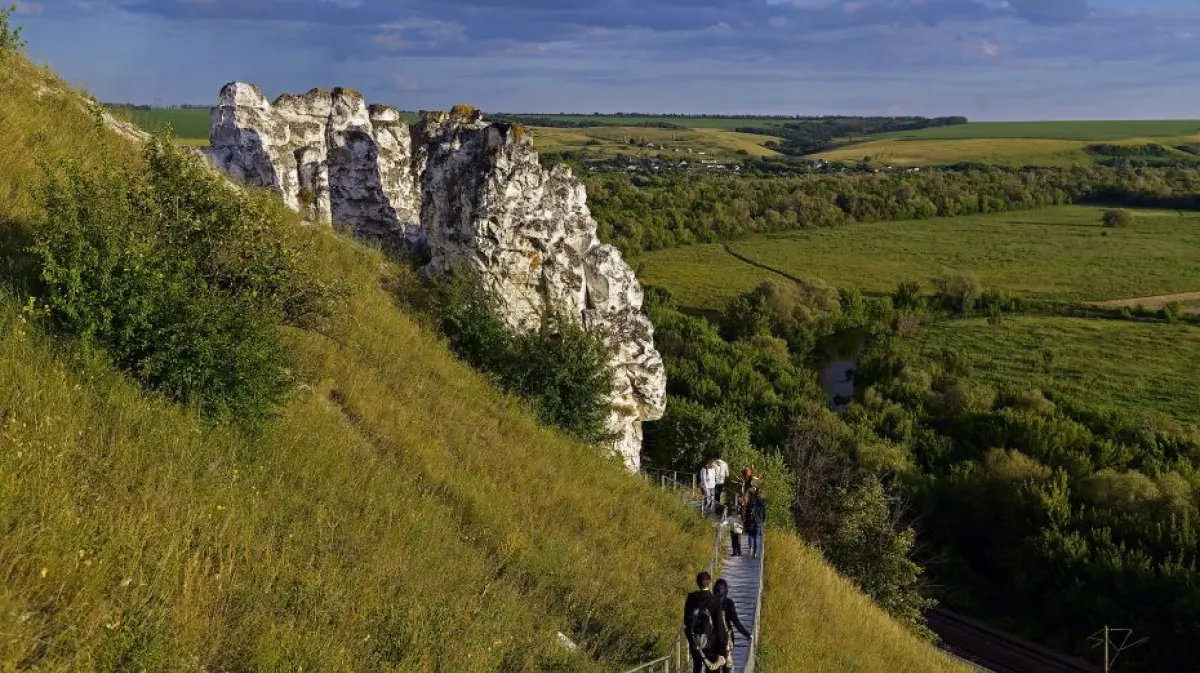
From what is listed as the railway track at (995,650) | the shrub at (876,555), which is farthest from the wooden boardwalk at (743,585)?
the railway track at (995,650)

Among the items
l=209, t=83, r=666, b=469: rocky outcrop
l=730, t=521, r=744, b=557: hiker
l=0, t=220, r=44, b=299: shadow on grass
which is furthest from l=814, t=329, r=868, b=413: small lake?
l=0, t=220, r=44, b=299: shadow on grass

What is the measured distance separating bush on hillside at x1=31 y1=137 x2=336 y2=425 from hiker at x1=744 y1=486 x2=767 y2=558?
7990 mm

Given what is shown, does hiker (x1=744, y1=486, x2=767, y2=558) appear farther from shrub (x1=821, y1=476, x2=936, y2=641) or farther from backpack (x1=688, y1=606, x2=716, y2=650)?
shrub (x1=821, y1=476, x2=936, y2=641)

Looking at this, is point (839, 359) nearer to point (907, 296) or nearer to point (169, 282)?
point (907, 296)

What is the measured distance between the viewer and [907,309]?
194ft

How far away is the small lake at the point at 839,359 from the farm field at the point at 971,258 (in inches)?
335

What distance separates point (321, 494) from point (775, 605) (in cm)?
750

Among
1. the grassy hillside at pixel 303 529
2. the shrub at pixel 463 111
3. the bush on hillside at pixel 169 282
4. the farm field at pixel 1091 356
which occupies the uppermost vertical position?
the shrub at pixel 463 111

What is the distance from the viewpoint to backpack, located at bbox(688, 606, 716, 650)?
7199 millimetres

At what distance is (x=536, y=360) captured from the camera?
15.9 meters

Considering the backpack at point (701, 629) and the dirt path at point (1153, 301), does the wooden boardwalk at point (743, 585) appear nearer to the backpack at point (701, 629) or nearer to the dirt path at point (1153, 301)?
the backpack at point (701, 629)

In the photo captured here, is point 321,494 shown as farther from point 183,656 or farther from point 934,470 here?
point 934,470

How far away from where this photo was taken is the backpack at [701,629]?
720cm

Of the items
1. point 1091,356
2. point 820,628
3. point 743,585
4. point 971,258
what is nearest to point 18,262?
point 743,585
